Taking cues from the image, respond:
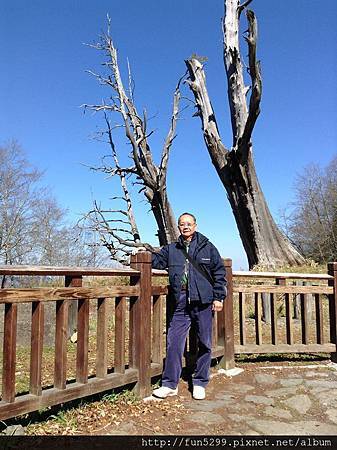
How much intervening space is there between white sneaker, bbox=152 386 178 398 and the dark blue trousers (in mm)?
57

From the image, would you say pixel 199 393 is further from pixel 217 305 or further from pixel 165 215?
pixel 165 215

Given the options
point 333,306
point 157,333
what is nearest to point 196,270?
point 157,333

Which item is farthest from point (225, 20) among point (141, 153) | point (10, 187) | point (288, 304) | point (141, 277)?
point (10, 187)

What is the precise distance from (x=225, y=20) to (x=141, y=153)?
222 inches

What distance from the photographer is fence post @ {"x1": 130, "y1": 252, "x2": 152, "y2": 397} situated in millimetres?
4008

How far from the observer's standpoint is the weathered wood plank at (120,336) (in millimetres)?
3852

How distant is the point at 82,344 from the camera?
3502 millimetres

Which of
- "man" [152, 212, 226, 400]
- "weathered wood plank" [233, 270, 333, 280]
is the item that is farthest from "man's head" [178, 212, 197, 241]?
"weathered wood plank" [233, 270, 333, 280]

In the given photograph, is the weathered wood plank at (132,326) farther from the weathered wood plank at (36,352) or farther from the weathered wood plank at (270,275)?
the weathered wood plank at (270,275)

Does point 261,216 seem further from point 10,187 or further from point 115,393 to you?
point 10,187

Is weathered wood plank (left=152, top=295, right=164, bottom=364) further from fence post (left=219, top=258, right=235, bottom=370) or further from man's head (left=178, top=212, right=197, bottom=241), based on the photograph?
fence post (left=219, top=258, right=235, bottom=370)

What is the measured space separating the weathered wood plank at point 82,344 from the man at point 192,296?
935 millimetres

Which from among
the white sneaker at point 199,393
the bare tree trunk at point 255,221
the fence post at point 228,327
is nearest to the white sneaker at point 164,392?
the white sneaker at point 199,393

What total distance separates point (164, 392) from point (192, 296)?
38.2 inches
